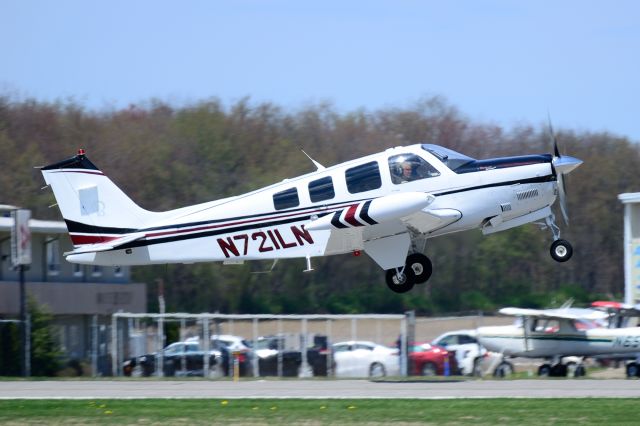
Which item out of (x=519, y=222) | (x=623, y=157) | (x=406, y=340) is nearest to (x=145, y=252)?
(x=519, y=222)

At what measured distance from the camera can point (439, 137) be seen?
55.6 metres

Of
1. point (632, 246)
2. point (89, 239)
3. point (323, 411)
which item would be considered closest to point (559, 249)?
point (323, 411)

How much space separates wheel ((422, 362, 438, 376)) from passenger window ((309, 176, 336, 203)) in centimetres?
1306

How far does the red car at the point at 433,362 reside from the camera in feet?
101

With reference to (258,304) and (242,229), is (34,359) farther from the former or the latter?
(258,304)

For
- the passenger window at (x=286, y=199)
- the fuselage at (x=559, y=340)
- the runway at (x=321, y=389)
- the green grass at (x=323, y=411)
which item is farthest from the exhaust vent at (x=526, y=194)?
the fuselage at (x=559, y=340)

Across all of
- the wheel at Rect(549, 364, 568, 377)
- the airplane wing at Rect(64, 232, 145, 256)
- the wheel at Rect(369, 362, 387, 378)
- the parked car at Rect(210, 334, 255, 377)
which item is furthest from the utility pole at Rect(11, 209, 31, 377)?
the wheel at Rect(549, 364, 568, 377)

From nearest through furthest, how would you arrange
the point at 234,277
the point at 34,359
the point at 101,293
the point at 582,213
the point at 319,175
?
1. the point at 319,175
2. the point at 34,359
3. the point at 101,293
4. the point at 234,277
5. the point at 582,213

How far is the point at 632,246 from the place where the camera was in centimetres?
3488

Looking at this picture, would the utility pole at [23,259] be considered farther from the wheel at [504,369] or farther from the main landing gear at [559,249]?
the main landing gear at [559,249]

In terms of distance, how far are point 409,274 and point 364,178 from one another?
206 cm

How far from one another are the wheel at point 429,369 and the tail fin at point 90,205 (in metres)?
12.9

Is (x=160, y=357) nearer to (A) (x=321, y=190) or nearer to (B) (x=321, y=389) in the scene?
(B) (x=321, y=389)

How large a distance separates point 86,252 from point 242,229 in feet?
9.75
